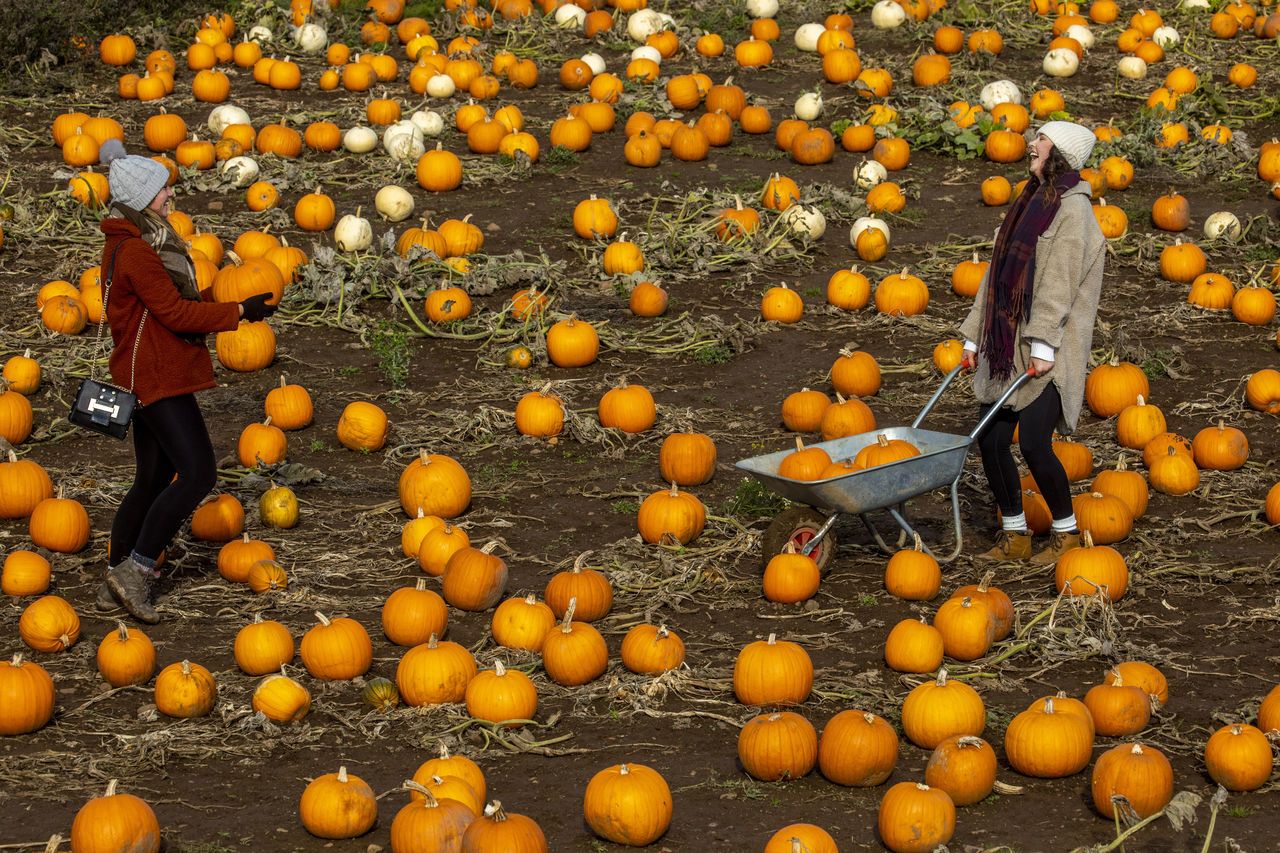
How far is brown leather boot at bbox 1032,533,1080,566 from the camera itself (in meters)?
8.52

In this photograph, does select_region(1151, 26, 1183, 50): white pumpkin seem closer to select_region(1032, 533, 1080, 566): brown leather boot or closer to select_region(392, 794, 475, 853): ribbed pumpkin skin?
select_region(1032, 533, 1080, 566): brown leather boot

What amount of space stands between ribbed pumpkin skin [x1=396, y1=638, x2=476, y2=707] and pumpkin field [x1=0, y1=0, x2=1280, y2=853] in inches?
1.1

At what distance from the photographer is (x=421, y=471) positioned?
920 centimetres

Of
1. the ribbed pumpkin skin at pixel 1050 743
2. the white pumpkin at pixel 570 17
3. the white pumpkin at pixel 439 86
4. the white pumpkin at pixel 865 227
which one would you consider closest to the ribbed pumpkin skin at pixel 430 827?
the ribbed pumpkin skin at pixel 1050 743

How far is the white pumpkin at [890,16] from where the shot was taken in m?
18.4

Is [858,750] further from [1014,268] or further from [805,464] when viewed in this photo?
[1014,268]

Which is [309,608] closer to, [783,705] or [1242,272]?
[783,705]

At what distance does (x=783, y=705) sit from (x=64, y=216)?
9.34 m

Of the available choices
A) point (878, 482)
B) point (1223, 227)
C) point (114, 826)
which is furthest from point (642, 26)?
point (114, 826)

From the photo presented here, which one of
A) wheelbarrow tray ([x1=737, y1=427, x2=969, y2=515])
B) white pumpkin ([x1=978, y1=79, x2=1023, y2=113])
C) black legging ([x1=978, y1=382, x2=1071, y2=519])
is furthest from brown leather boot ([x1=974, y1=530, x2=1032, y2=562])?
white pumpkin ([x1=978, y1=79, x2=1023, y2=113])

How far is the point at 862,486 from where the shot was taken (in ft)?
25.8

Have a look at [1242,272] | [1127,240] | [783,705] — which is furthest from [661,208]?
[783,705]

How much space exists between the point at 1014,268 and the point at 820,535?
1673mm

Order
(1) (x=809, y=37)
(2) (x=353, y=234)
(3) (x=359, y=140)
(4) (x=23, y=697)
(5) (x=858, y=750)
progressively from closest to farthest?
(5) (x=858, y=750)
(4) (x=23, y=697)
(2) (x=353, y=234)
(3) (x=359, y=140)
(1) (x=809, y=37)
